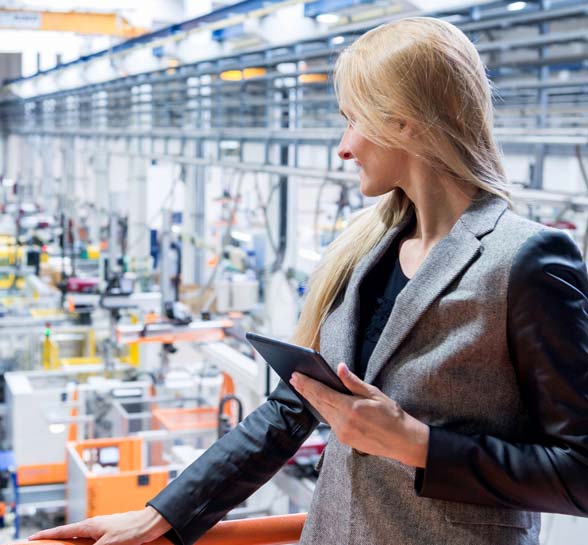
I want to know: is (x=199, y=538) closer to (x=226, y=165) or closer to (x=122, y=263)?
(x=226, y=165)

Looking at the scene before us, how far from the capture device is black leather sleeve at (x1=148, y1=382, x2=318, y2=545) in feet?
4.27

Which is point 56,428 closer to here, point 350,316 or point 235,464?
point 235,464

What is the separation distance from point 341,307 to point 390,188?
0.56 feet

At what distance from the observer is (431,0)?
174 inches

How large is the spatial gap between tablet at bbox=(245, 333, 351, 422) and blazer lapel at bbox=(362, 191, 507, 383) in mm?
93

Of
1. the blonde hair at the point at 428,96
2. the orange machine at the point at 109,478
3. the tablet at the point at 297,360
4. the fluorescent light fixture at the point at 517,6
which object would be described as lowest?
the orange machine at the point at 109,478

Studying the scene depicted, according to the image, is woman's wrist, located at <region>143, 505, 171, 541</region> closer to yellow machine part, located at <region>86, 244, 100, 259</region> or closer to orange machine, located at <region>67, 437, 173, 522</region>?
orange machine, located at <region>67, 437, 173, 522</region>

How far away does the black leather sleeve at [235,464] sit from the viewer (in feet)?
4.27

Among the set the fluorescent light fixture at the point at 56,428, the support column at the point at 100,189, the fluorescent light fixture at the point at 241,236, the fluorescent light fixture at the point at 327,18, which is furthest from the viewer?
the support column at the point at 100,189

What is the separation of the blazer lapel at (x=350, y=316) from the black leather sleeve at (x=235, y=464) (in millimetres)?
137

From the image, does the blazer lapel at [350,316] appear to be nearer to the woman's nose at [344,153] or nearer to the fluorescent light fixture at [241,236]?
the woman's nose at [344,153]

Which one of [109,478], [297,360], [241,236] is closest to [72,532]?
[297,360]

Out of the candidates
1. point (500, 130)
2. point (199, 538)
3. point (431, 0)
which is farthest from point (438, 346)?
point (431, 0)

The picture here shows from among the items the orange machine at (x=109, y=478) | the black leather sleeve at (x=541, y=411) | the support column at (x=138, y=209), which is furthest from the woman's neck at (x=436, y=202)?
the support column at (x=138, y=209)
